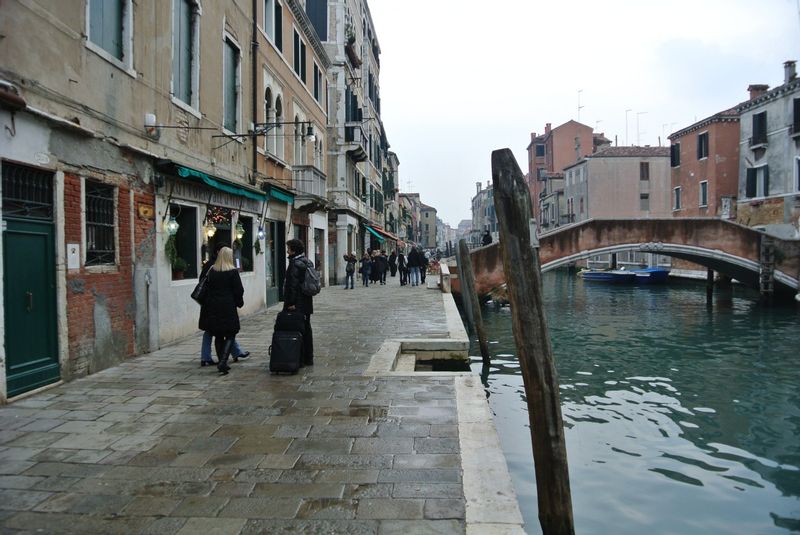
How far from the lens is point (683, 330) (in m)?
16.9

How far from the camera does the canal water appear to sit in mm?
5344

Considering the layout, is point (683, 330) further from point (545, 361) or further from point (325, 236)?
point (545, 361)

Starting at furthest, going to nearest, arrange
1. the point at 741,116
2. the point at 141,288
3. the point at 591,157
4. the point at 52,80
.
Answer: the point at 591,157
the point at 741,116
the point at 141,288
the point at 52,80

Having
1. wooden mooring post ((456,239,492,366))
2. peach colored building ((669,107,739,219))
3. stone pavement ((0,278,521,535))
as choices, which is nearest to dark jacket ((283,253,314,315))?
stone pavement ((0,278,521,535))

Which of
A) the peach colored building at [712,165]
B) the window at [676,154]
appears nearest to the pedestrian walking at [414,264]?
the peach colored building at [712,165]

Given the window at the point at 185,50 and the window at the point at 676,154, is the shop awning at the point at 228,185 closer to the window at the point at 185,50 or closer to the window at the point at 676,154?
the window at the point at 185,50

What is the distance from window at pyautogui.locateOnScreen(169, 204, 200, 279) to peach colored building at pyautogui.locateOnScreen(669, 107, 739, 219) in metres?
29.1

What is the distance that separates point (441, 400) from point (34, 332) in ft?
13.1

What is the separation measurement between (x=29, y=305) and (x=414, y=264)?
17864mm

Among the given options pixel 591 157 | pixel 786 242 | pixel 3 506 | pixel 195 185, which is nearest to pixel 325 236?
pixel 195 185

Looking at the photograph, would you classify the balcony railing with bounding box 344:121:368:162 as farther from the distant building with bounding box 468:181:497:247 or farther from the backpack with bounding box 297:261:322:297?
the distant building with bounding box 468:181:497:247

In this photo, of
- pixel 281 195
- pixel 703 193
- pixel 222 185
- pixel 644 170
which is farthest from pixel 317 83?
pixel 644 170

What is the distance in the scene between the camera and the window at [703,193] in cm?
3272

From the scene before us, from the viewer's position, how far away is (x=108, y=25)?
720 centimetres
